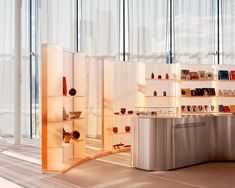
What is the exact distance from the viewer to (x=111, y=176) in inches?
240

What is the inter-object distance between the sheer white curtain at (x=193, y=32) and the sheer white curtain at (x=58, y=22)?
119 inches

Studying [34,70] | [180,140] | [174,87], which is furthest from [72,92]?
[34,70]

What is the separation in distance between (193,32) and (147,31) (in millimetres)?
1394

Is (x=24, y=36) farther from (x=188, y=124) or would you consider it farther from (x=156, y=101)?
(x=188, y=124)

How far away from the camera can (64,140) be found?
6.72 m

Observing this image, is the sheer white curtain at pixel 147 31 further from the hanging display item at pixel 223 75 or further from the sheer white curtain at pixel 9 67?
the sheer white curtain at pixel 9 67

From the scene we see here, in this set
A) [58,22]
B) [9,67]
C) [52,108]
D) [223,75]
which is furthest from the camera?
[9,67]

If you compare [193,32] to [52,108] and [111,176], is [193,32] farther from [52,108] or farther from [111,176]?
[111,176]

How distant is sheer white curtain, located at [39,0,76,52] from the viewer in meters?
10.6

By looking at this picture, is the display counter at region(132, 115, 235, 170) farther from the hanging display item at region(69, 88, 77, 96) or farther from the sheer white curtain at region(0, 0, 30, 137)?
the sheer white curtain at region(0, 0, 30, 137)

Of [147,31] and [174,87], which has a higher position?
[147,31]

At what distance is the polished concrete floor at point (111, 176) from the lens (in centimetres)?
554

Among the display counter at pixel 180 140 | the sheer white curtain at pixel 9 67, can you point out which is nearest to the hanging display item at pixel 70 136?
the display counter at pixel 180 140

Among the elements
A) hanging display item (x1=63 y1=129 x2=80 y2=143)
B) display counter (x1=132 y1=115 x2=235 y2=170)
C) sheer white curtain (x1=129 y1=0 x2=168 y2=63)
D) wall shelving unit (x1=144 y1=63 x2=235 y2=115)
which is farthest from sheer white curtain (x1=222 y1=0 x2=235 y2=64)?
hanging display item (x1=63 y1=129 x2=80 y2=143)
